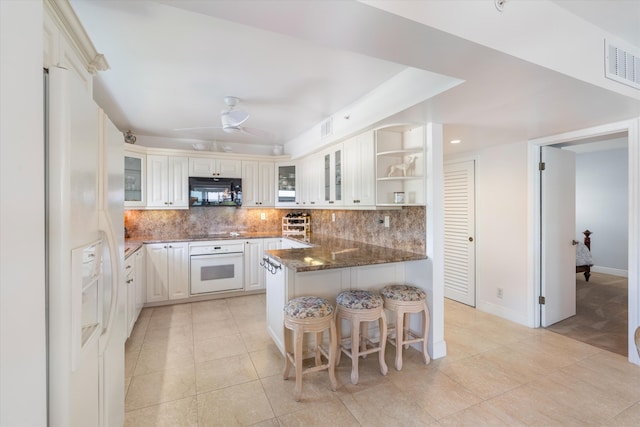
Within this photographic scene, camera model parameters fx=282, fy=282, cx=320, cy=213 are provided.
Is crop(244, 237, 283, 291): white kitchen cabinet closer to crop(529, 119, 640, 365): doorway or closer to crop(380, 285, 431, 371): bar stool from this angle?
crop(380, 285, 431, 371): bar stool

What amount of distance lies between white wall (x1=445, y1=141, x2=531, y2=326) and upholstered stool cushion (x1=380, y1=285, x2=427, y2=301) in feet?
5.65

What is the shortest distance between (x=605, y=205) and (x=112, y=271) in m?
8.32

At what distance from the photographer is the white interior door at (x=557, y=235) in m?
3.35

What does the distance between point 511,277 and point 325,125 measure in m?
3.06

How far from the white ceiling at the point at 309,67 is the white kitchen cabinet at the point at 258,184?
4.60ft

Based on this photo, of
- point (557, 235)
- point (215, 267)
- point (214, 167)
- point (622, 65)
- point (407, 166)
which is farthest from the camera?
point (214, 167)

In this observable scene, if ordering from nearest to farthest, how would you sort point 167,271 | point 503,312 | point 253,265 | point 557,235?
point 557,235 → point 503,312 → point 167,271 → point 253,265

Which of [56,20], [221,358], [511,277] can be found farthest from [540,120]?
[221,358]

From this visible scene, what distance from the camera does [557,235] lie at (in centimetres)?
346

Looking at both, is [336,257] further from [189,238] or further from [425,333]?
[189,238]

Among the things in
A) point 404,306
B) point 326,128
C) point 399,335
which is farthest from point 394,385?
point 326,128

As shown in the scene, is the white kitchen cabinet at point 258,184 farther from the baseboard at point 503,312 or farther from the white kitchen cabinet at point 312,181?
the baseboard at point 503,312

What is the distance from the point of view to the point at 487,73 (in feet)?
5.56

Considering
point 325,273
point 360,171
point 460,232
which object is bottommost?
point 325,273
